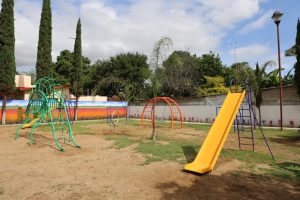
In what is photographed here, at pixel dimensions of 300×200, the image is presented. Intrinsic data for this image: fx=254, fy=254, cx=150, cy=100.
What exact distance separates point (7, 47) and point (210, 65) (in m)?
24.2

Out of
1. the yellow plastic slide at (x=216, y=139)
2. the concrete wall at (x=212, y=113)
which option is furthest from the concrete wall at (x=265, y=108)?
the yellow plastic slide at (x=216, y=139)

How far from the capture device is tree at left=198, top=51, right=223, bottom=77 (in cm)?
3388

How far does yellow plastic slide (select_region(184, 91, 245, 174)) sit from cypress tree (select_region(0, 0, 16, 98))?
685 inches

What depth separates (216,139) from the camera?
7.77m

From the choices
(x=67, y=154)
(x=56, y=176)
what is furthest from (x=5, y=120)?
(x=56, y=176)

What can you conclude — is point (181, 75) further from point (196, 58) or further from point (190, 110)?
point (190, 110)

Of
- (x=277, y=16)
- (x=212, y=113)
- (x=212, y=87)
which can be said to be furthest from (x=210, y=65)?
(x=277, y=16)

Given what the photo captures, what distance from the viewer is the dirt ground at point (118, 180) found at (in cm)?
512

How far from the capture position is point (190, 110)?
82.0 feet

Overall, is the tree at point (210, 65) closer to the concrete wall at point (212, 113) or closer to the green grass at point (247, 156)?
the concrete wall at point (212, 113)

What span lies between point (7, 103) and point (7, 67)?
340 cm

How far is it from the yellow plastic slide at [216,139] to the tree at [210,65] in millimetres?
25254

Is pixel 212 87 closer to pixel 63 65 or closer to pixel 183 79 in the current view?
pixel 183 79

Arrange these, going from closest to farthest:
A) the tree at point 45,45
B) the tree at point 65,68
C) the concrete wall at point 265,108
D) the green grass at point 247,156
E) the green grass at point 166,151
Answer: the green grass at point 247,156
the green grass at point 166,151
the concrete wall at point 265,108
the tree at point 45,45
the tree at point 65,68
